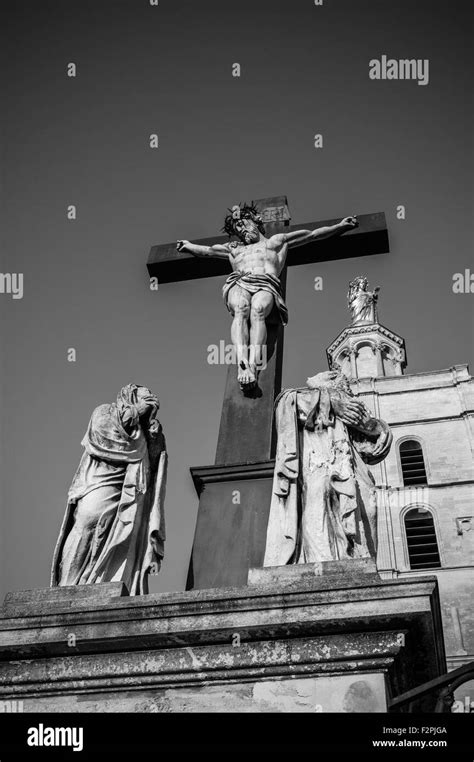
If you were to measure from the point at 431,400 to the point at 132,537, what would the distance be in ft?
164

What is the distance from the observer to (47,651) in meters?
5.62

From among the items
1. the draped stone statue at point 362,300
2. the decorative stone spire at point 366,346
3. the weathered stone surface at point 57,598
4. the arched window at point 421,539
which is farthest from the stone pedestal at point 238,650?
the draped stone statue at point 362,300

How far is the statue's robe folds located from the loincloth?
1786mm

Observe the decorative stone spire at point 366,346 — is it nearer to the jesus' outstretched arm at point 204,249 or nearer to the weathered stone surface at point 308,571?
the jesus' outstretched arm at point 204,249

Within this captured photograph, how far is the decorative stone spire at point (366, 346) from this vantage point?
190ft

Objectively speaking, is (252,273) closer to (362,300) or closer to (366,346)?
(366,346)

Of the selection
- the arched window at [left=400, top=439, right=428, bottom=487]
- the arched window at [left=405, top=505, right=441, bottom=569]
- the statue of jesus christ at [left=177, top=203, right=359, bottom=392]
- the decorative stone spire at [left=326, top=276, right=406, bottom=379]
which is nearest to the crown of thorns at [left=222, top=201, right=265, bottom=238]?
the statue of jesus christ at [left=177, top=203, right=359, bottom=392]

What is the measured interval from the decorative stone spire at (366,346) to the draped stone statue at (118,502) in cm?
5021

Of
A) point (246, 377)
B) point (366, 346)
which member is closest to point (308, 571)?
point (246, 377)

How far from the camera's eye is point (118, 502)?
22.6 feet

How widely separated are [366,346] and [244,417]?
51.7 m

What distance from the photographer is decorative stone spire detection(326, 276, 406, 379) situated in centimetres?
5791
